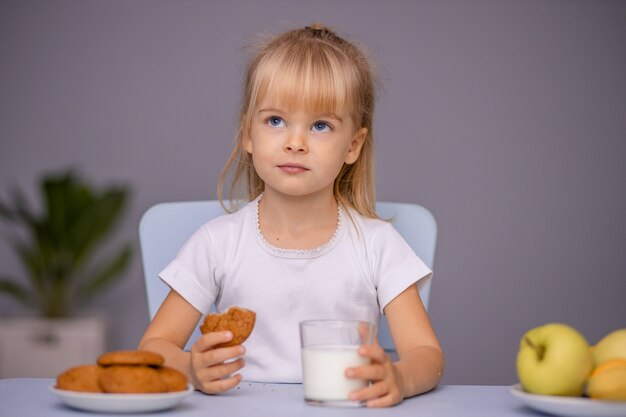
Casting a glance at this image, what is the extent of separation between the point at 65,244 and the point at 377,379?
428cm

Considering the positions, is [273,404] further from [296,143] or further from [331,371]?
[296,143]

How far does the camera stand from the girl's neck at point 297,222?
1523 mm

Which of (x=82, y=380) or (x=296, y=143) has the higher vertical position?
(x=296, y=143)

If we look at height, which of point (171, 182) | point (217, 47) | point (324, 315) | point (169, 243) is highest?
point (217, 47)

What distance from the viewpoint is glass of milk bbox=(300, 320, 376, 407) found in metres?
0.93

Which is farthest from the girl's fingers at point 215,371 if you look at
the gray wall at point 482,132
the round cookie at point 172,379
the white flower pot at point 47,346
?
the white flower pot at point 47,346

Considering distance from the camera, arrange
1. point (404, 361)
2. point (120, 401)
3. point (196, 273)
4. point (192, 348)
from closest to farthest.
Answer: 1. point (120, 401)
2. point (192, 348)
3. point (404, 361)
4. point (196, 273)

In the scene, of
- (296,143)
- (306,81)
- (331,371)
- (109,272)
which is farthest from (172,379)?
(109,272)

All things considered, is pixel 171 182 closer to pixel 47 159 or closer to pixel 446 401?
pixel 47 159

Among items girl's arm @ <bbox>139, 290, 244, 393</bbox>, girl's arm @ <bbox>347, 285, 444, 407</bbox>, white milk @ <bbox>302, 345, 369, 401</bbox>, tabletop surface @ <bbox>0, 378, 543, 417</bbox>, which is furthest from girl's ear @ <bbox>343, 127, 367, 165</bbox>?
white milk @ <bbox>302, 345, 369, 401</bbox>

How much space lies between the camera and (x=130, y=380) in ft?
2.81

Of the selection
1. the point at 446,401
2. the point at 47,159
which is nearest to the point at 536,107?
the point at 47,159

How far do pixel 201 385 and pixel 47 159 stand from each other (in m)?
4.27

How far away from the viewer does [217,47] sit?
4.67m
